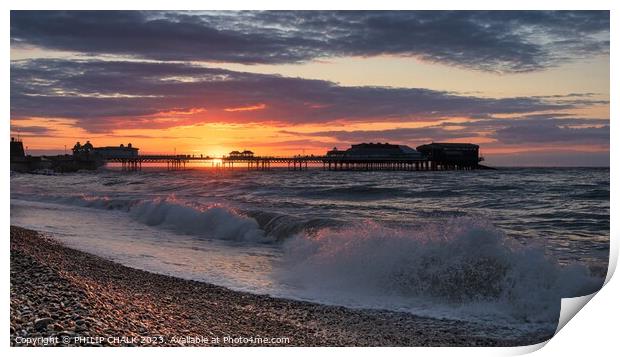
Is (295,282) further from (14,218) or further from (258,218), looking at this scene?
(14,218)

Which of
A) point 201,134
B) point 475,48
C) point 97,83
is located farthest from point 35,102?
point 475,48

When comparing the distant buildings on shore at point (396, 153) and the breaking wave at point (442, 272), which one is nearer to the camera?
the breaking wave at point (442, 272)

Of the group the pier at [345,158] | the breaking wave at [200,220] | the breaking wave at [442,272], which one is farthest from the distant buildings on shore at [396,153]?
the breaking wave at [442,272]

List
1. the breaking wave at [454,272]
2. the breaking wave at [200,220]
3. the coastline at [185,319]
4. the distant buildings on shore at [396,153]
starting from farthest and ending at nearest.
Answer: the distant buildings on shore at [396,153]
the breaking wave at [200,220]
the breaking wave at [454,272]
the coastline at [185,319]

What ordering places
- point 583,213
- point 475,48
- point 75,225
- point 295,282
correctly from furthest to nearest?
point 75,225 < point 583,213 < point 475,48 < point 295,282

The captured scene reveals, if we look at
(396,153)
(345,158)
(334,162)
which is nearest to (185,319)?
(396,153)

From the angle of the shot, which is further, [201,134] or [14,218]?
[14,218]

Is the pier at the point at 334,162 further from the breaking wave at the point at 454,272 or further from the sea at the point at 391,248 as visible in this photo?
the breaking wave at the point at 454,272
